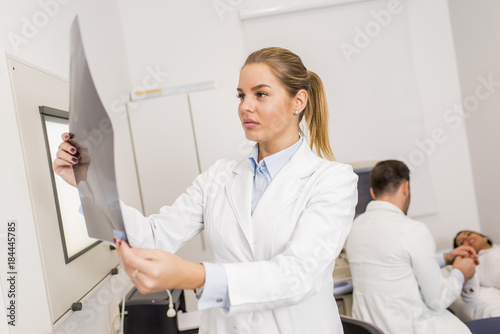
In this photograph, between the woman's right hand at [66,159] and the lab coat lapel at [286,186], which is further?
the lab coat lapel at [286,186]

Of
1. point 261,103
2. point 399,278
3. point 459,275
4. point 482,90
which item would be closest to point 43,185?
point 261,103

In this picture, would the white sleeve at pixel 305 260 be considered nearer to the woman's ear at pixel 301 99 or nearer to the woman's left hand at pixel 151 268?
the woman's left hand at pixel 151 268

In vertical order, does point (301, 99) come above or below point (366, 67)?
below

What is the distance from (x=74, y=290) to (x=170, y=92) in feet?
4.93

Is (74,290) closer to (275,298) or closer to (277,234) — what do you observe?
(277,234)

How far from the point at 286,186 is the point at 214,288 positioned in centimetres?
44

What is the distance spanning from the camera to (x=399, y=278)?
6.05ft

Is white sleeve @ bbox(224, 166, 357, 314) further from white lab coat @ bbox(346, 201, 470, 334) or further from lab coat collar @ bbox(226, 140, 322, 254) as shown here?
white lab coat @ bbox(346, 201, 470, 334)

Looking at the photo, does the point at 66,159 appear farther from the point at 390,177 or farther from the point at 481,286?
the point at 481,286

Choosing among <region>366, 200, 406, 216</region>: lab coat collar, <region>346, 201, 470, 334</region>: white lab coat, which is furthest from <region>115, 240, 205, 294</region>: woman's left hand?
<region>366, 200, 406, 216</region>: lab coat collar

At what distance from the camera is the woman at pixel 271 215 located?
0.77 metres

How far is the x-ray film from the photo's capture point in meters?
0.62

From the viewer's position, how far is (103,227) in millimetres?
713

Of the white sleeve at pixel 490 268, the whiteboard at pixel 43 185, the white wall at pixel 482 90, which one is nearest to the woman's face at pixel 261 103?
the whiteboard at pixel 43 185
